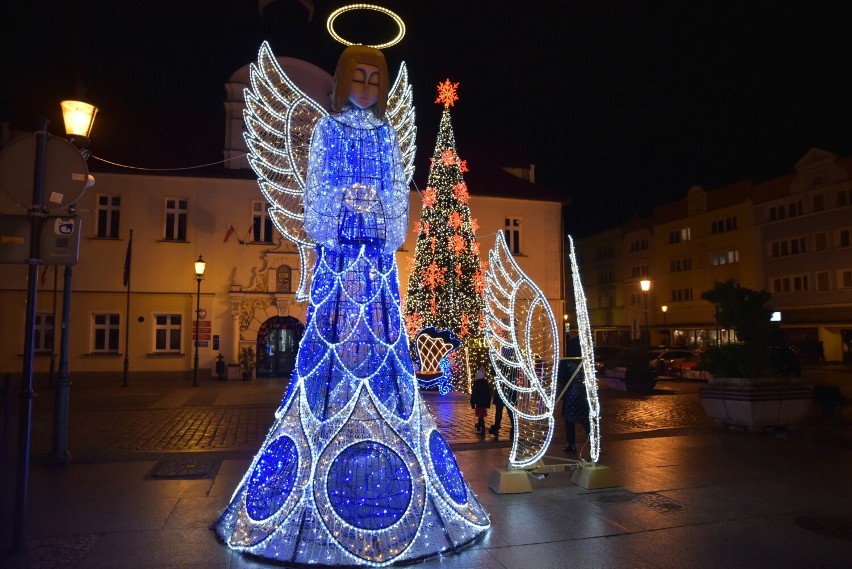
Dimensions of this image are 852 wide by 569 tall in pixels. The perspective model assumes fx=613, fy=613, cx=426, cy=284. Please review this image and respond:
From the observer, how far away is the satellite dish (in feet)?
18.0

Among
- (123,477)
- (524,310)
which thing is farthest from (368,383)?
(123,477)

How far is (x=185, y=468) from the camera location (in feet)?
28.8

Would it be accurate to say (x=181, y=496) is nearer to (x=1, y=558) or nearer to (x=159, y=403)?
(x=1, y=558)

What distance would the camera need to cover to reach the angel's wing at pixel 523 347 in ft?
22.8

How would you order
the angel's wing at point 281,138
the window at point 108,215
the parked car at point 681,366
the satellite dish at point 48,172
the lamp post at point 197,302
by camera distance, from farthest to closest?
the parked car at point 681,366, the window at point 108,215, the lamp post at point 197,302, the angel's wing at point 281,138, the satellite dish at point 48,172

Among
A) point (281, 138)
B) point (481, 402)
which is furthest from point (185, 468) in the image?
point (481, 402)

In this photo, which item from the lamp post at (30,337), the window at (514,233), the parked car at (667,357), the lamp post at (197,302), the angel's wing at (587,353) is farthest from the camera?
the parked car at (667,357)

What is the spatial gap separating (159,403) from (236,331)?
785 centimetres

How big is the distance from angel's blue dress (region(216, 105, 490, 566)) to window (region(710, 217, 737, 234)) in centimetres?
4635

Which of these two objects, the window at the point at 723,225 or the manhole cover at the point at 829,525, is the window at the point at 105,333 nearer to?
the manhole cover at the point at 829,525

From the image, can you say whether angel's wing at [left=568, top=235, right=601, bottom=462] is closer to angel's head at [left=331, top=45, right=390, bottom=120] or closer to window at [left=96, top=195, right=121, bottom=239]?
angel's head at [left=331, top=45, right=390, bottom=120]

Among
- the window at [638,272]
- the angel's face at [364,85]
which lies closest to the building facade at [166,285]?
the angel's face at [364,85]

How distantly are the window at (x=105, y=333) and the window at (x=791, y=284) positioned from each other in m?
40.5

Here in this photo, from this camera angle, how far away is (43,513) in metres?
6.54
